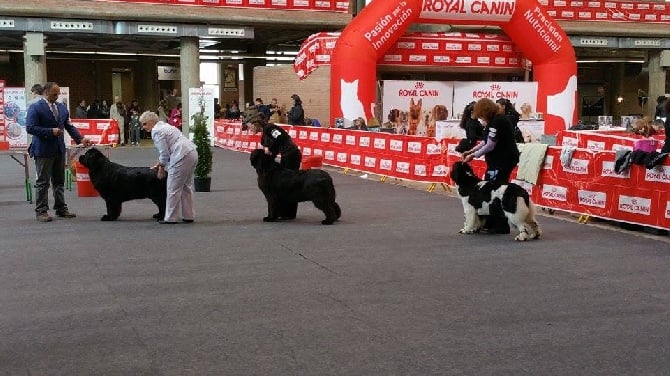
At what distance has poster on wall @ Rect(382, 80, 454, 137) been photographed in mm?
21766

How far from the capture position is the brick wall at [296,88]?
23.2m

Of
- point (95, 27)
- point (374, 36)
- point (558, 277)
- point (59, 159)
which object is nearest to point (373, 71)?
point (374, 36)

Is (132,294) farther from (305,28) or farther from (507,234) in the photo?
(305,28)

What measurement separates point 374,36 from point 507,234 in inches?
484

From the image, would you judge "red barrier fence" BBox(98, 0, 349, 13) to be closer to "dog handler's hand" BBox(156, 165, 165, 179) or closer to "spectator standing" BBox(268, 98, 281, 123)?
"spectator standing" BBox(268, 98, 281, 123)

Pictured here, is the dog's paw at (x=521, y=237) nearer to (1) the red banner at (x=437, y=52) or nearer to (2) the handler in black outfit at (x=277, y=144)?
(2) the handler in black outfit at (x=277, y=144)

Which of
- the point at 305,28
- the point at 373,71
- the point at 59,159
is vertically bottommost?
the point at 59,159

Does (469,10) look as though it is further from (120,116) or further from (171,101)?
(171,101)

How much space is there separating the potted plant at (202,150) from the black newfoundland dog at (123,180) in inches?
112

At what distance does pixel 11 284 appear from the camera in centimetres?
634

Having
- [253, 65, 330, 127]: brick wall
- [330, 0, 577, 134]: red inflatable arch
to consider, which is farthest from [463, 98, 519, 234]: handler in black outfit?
[253, 65, 330, 127]: brick wall

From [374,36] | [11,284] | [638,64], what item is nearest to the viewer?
[11,284]

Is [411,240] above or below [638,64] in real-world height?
below

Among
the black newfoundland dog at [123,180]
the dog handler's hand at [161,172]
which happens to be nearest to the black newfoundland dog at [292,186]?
the dog handler's hand at [161,172]
